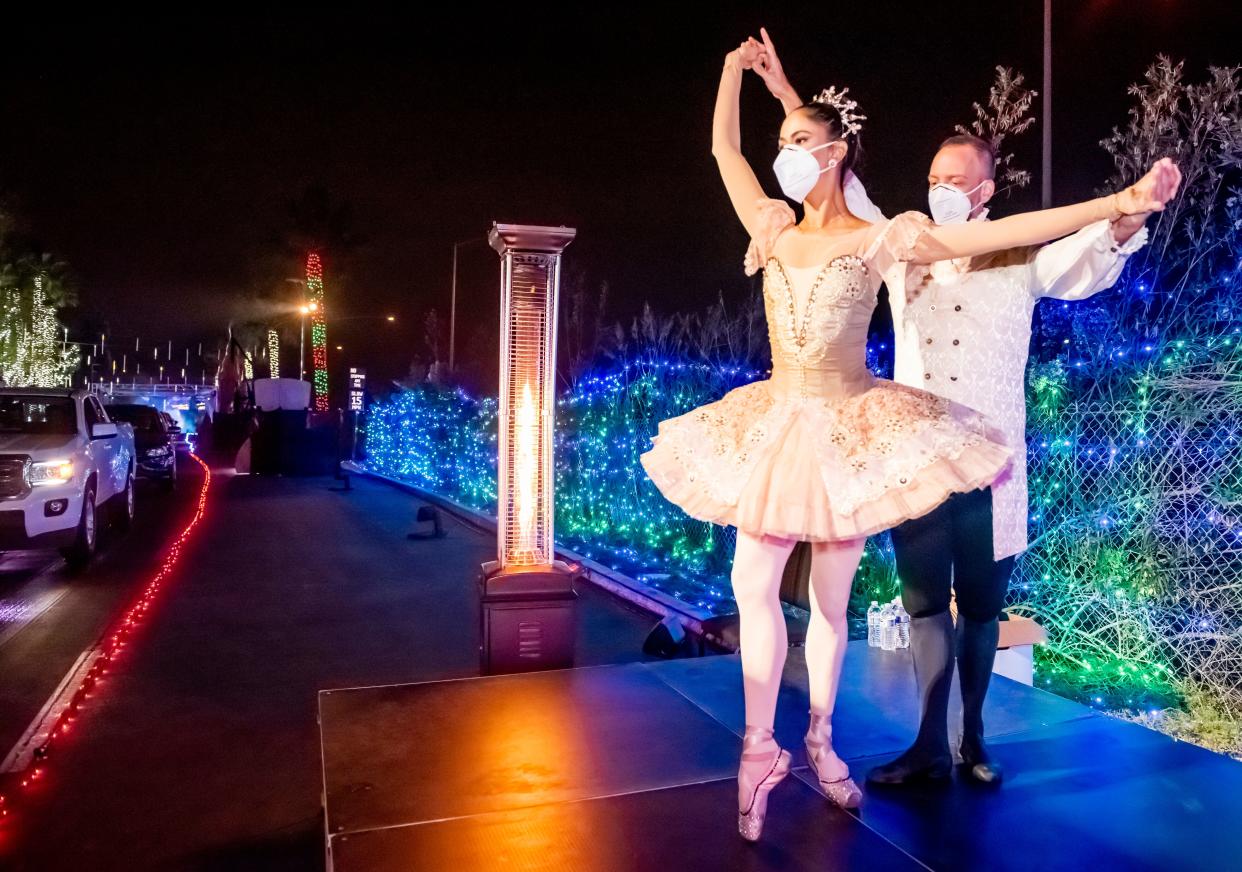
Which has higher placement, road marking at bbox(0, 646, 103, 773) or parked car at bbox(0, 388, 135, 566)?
parked car at bbox(0, 388, 135, 566)

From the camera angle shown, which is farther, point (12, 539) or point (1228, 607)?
point (12, 539)

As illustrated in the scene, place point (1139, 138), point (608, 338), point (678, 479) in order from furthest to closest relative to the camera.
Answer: point (608, 338), point (1139, 138), point (678, 479)

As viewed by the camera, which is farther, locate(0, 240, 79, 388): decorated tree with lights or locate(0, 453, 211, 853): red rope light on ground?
locate(0, 240, 79, 388): decorated tree with lights

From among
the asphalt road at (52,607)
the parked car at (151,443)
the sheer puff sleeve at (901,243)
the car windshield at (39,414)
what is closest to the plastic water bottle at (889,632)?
the sheer puff sleeve at (901,243)

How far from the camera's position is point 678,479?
7.63 feet

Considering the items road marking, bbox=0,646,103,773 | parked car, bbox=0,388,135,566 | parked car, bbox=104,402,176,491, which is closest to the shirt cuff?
road marking, bbox=0,646,103,773

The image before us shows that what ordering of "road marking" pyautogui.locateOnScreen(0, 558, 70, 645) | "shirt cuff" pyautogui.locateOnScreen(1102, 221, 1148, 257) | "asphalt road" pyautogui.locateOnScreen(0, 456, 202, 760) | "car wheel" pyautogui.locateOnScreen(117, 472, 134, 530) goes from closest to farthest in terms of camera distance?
1. "shirt cuff" pyautogui.locateOnScreen(1102, 221, 1148, 257)
2. "asphalt road" pyautogui.locateOnScreen(0, 456, 202, 760)
3. "road marking" pyautogui.locateOnScreen(0, 558, 70, 645)
4. "car wheel" pyautogui.locateOnScreen(117, 472, 134, 530)

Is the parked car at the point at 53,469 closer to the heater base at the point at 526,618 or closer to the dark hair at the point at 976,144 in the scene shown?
the heater base at the point at 526,618

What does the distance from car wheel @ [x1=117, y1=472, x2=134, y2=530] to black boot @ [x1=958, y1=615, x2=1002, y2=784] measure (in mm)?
10013

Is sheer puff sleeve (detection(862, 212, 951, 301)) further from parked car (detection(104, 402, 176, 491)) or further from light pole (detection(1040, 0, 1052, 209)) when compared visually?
parked car (detection(104, 402, 176, 491))

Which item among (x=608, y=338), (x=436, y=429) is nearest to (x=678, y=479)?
(x=436, y=429)

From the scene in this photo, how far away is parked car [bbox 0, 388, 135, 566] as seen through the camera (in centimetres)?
698

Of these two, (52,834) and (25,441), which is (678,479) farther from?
(25,441)

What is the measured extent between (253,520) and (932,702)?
1095 cm
